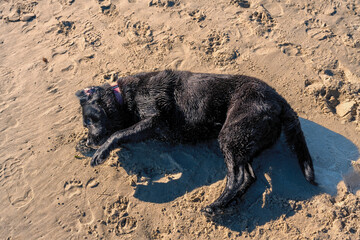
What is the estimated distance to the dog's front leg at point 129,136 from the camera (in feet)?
12.1

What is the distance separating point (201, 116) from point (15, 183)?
Result: 9.53 feet

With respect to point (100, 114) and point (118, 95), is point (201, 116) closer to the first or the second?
point (118, 95)

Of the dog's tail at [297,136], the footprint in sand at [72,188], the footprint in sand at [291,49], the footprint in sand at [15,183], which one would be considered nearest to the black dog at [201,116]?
the dog's tail at [297,136]

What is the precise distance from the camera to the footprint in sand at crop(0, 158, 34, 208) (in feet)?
12.8

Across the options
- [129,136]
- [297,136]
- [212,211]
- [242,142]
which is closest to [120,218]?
[129,136]

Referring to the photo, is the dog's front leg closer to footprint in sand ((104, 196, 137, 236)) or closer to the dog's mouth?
the dog's mouth

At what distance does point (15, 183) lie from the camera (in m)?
4.05

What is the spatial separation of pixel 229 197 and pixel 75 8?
17.1 ft

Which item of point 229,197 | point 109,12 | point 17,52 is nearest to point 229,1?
point 109,12

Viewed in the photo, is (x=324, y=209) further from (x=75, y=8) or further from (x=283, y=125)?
(x=75, y=8)

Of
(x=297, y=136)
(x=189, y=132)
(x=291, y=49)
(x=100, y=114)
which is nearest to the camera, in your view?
(x=297, y=136)

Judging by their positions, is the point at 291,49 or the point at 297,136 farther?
the point at 291,49

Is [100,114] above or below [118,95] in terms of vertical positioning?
below

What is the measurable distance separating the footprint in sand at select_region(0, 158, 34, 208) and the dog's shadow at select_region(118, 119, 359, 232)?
143cm
